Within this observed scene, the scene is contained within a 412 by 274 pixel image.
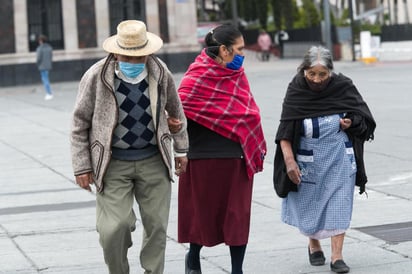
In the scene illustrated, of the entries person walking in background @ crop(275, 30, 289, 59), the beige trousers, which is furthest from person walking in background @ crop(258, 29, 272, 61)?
the beige trousers

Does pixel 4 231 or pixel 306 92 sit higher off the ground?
pixel 306 92

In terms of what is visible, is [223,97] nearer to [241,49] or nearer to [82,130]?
[241,49]

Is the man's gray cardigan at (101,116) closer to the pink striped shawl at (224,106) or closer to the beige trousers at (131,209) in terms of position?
the beige trousers at (131,209)

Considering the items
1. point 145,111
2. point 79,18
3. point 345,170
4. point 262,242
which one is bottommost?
point 262,242

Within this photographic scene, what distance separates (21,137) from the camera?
62.7 feet

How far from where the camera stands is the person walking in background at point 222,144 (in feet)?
23.2

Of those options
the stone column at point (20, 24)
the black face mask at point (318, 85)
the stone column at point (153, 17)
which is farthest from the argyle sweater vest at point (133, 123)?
the stone column at point (153, 17)

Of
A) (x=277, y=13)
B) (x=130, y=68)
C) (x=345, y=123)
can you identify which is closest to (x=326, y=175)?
(x=345, y=123)

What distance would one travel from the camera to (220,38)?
23.2ft

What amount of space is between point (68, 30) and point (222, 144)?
107ft

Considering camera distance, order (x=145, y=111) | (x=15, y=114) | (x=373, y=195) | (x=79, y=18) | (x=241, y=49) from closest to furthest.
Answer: (x=145, y=111) → (x=241, y=49) → (x=373, y=195) → (x=15, y=114) → (x=79, y=18)

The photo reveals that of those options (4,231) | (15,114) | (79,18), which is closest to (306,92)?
(4,231)

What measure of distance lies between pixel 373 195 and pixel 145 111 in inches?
197

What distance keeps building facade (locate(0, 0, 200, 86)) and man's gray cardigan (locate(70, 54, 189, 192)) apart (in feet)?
107
